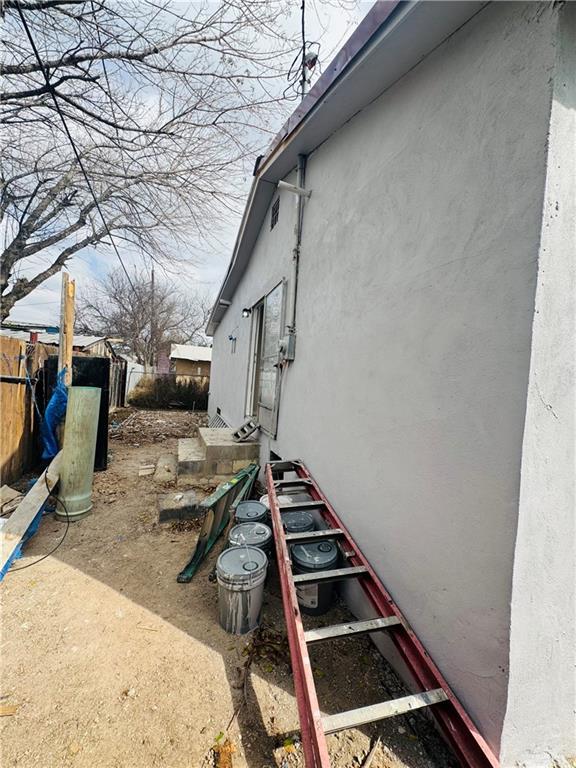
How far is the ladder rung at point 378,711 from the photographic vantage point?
51.1 inches

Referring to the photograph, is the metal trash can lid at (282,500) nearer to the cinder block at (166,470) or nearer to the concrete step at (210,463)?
the concrete step at (210,463)

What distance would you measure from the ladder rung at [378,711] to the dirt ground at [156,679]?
1.08ft

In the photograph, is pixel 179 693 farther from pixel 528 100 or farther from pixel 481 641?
pixel 528 100

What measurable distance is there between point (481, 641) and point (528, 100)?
2.29 m

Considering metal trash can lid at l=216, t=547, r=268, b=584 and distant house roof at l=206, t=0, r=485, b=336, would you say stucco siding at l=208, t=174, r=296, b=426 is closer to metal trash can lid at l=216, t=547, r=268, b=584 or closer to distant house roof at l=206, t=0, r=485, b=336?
distant house roof at l=206, t=0, r=485, b=336

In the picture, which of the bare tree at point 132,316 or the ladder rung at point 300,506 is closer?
the ladder rung at point 300,506

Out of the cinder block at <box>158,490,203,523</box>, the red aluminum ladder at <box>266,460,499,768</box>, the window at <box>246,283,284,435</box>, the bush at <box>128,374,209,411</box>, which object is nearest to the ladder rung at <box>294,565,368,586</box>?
the red aluminum ladder at <box>266,460,499,768</box>

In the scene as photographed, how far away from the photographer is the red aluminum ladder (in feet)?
4.17

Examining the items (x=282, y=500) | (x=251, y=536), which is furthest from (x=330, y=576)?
(x=282, y=500)

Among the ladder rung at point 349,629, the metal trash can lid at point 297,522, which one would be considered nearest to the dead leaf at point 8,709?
the ladder rung at point 349,629

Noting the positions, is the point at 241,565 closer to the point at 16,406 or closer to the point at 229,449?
the point at 229,449

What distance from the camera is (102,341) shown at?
12.8 m

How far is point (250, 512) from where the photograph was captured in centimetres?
318

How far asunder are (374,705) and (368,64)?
3731mm
